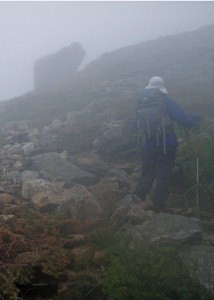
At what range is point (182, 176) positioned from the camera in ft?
22.0

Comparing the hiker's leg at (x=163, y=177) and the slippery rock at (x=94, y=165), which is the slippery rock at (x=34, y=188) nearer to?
the hiker's leg at (x=163, y=177)

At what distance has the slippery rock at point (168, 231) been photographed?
12.6 ft

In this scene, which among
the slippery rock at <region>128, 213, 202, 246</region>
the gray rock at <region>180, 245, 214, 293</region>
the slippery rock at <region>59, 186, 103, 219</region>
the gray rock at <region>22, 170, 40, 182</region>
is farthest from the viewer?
the gray rock at <region>22, 170, 40, 182</region>

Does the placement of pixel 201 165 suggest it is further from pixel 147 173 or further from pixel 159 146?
pixel 147 173

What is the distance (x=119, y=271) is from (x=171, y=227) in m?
1.19

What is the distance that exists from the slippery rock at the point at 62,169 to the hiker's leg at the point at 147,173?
6.57 ft

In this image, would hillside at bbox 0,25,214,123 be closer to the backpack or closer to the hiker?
the hiker

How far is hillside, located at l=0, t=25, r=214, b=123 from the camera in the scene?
1895 centimetres

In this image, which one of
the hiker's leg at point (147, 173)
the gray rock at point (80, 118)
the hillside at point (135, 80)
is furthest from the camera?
the hillside at point (135, 80)

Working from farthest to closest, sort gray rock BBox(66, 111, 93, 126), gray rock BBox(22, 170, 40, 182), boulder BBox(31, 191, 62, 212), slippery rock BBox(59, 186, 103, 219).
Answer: gray rock BBox(66, 111, 93, 126)
gray rock BBox(22, 170, 40, 182)
boulder BBox(31, 191, 62, 212)
slippery rock BBox(59, 186, 103, 219)

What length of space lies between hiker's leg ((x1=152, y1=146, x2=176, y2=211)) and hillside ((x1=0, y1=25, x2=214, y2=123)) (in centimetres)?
824

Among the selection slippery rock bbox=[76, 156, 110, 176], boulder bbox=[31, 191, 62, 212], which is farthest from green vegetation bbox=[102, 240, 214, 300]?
slippery rock bbox=[76, 156, 110, 176]

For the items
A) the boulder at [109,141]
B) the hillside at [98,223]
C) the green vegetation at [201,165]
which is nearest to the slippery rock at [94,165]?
the hillside at [98,223]

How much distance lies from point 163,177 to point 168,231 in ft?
5.72
